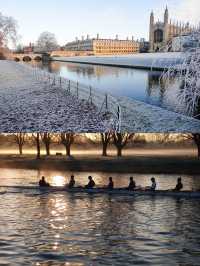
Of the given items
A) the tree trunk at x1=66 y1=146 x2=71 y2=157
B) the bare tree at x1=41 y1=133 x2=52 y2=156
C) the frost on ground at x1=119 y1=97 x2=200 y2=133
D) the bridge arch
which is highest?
the bridge arch

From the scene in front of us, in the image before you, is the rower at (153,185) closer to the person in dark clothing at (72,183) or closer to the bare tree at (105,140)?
the bare tree at (105,140)

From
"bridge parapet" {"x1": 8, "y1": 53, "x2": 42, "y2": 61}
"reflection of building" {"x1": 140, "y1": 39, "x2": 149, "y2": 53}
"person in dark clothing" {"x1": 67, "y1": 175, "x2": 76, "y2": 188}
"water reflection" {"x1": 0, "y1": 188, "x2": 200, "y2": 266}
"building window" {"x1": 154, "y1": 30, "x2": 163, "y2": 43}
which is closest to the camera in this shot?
"water reflection" {"x1": 0, "y1": 188, "x2": 200, "y2": 266}

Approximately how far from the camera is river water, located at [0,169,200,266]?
13.8ft

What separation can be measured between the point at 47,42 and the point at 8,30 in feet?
1.79

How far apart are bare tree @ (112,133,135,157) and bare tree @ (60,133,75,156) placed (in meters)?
0.54

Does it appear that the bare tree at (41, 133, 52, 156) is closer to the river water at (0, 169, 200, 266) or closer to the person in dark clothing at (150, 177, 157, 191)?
the river water at (0, 169, 200, 266)

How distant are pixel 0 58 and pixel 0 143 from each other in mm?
1087

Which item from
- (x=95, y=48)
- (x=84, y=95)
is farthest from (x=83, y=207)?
(x=95, y=48)

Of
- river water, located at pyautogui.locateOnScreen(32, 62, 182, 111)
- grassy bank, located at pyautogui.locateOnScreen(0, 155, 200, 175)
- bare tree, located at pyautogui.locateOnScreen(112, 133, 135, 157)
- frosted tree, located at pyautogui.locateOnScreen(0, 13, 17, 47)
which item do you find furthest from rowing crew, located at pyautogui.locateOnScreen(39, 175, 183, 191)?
frosted tree, located at pyautogui.locateOnScreen(0, 13, 17, 47)

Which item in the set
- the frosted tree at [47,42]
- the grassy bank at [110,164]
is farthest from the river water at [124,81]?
the grassy bank at [110,164]

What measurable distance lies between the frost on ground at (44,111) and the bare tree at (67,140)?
104 mm

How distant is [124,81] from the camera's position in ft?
20.7

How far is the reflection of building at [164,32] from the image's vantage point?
550cm

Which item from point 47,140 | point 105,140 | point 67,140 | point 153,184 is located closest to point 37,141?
point 47,140
